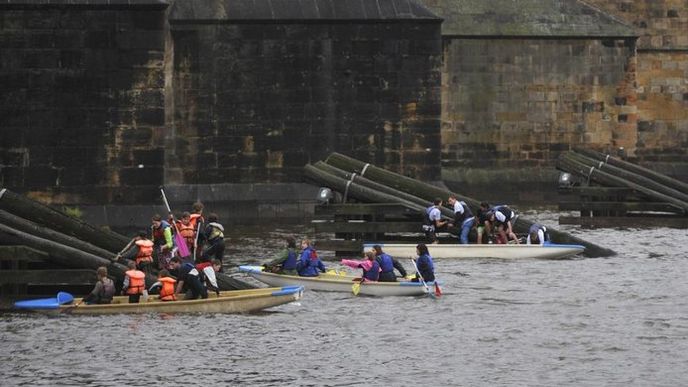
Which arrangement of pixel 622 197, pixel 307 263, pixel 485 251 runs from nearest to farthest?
1. pixel 307 263
2. pixel 485 251
3. pixel 622 197

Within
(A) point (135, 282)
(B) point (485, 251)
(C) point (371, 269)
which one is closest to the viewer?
(A) point (135, 282)

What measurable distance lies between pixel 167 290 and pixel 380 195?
35.7ft

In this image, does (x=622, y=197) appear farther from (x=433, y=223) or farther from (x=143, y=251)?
(x=143, y=251)

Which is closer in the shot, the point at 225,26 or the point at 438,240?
the point at 438,240

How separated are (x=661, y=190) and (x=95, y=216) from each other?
1596 centimetres

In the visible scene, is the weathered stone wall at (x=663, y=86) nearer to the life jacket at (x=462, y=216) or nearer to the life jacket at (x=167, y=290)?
the life jacket at (x=462, y=216)

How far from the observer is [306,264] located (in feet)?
133

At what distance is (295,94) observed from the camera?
56031 millimetres

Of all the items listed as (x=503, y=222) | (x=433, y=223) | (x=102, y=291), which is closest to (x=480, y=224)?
(x=503, y=222)

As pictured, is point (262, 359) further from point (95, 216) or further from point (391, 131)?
point (391, 131)

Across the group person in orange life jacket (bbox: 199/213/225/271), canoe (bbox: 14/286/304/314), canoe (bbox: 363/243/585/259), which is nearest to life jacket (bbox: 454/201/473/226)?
canoe (bbox: 363/243/585/259)

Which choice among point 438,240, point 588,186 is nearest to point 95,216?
point 438,240

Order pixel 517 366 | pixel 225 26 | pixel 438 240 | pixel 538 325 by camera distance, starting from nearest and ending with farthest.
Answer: pixel 517 366 < pixel 538 325 < pixel 438 240 < pixel 225 26

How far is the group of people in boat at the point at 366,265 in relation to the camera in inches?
1563
